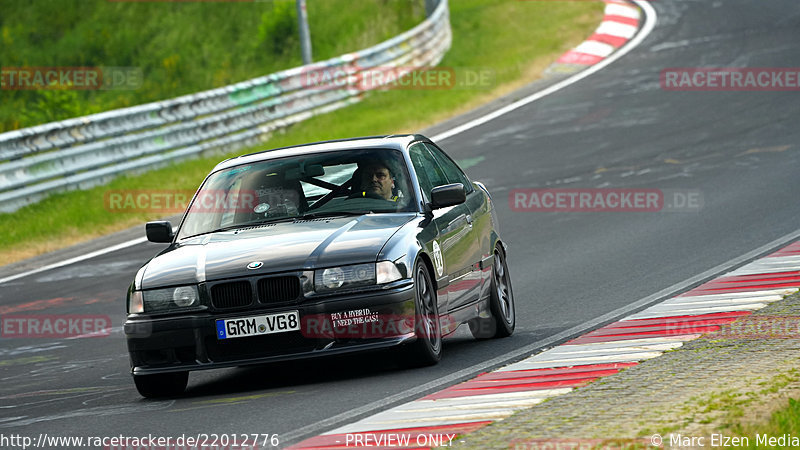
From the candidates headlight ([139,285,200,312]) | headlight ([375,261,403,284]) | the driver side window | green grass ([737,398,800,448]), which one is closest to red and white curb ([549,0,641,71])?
the driver side window

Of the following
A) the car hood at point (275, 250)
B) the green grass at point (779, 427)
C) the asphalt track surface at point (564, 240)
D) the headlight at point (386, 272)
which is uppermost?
the car hood at point (275, 250)

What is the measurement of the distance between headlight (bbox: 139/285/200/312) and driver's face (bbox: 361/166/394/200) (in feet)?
5.41

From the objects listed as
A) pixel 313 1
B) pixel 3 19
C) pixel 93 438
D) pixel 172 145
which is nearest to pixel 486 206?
pixel 93 438

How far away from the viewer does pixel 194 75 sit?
34594 mm

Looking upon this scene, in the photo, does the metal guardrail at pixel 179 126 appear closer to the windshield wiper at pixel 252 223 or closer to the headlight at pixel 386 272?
the windshield wiper at pixel 252 223

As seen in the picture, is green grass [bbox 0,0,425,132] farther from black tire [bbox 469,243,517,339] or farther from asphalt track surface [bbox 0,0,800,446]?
black tire [bbox 469,243,517,339]

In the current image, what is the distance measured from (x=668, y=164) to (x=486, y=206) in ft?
25.0

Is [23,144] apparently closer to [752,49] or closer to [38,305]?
[38,305]

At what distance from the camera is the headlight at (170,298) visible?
24.6ft

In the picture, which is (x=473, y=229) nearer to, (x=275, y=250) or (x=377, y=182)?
(x=377, y=182)

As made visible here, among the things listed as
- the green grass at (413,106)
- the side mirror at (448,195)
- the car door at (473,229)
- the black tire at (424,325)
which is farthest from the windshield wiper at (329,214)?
the green grass at (413,106)

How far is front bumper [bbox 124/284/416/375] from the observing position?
739 cm

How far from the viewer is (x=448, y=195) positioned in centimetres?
845

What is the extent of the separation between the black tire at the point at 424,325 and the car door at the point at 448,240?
17 centimetres
